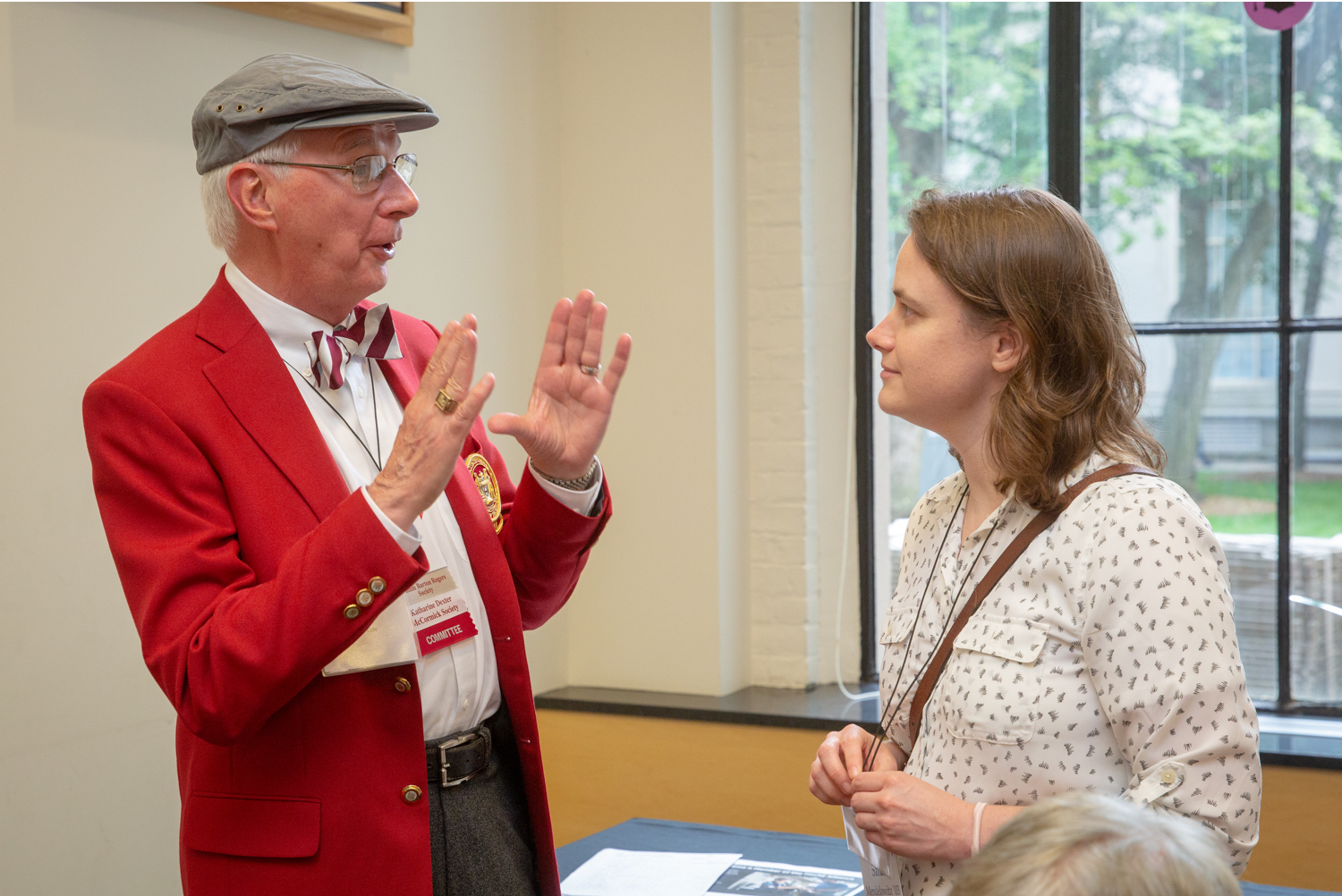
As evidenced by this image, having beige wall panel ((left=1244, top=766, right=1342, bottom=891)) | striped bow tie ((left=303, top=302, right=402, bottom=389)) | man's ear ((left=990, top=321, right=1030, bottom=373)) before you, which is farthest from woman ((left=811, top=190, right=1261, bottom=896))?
beige wall panel ((left=1244, top=766, right=1342, bottom=891))

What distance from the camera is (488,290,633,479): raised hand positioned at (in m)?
1.64

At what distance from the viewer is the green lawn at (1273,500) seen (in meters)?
3.24

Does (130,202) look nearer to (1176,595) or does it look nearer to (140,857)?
(140,857)

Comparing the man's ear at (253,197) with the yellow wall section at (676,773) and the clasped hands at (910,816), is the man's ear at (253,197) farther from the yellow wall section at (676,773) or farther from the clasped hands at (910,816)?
the yellow wall section at (676,773)

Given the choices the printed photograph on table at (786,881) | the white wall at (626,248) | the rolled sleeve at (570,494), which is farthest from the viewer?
the white wall at (626,248)

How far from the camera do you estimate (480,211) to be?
342cm

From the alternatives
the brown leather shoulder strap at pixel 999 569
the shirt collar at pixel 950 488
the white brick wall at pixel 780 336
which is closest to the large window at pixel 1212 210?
the white brick wall at pixel 780 336

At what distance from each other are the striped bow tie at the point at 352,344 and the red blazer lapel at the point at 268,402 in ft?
0.22

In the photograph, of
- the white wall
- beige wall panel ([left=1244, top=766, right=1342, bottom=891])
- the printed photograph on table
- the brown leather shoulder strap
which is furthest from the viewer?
beige wall panel ([left=1244, top=766, right=1342, bottom=891])

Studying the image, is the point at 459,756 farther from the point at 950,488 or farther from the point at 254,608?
the point at 950,488

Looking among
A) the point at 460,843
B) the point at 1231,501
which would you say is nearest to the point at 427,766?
the point at 460,843

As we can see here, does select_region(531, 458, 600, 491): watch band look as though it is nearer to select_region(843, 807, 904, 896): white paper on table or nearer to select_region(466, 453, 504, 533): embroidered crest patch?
select_region(466, 453, 504, 533): embroidered crest patch

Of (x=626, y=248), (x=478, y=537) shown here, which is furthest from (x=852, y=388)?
(x=478, y=537)

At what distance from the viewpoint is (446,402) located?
136 cm
